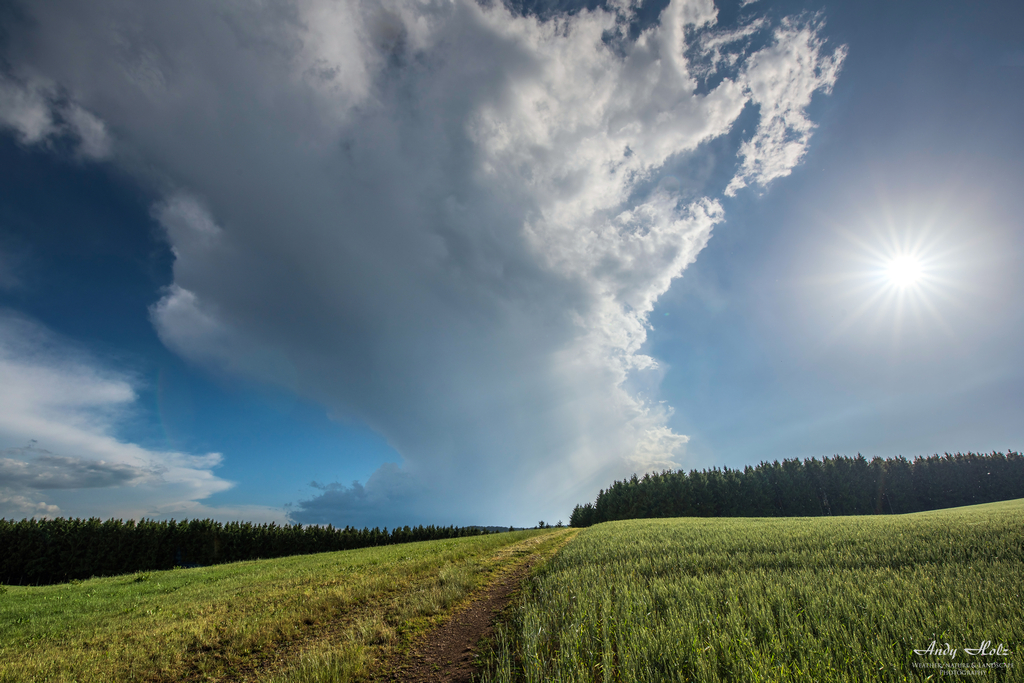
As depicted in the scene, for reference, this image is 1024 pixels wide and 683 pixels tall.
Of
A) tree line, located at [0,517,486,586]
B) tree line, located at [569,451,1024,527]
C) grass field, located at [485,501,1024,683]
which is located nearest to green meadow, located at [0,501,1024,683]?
grass field, located at [485,501,1024,683]

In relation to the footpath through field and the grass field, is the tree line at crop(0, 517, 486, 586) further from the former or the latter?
the grass field

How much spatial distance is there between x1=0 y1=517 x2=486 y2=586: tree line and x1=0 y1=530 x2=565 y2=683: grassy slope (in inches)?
1839

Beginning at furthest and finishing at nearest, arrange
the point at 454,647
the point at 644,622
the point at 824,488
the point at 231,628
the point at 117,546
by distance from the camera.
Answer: the point at 824,488, the point at 117,546, the point at 231,628, the point at 454,647, the point at 644,622

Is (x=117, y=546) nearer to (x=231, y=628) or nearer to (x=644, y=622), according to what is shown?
(x=231, y=628)

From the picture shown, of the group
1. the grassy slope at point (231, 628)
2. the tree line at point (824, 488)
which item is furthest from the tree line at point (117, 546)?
the tree line at point (824, 488)

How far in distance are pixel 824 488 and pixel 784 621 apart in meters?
100

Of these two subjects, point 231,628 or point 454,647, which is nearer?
point 454,647

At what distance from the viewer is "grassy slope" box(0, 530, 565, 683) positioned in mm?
7645

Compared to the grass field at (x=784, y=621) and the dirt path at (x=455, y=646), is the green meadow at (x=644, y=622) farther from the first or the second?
the dirt path at (x=455, y=646)

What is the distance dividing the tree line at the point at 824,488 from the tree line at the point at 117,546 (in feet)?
165

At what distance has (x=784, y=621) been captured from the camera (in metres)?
5.93

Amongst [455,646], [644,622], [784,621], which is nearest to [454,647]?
[455,646]

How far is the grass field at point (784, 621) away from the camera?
4453 mm

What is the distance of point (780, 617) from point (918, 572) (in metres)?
4.90
